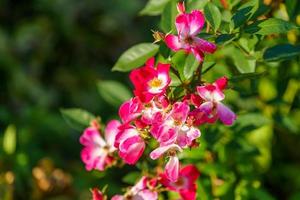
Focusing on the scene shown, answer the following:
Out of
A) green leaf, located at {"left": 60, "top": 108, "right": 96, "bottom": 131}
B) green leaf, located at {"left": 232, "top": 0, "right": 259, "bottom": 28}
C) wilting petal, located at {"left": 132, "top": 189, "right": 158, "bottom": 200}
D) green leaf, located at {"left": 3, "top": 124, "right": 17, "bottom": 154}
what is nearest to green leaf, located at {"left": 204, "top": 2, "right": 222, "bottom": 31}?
green leaf, located at {"left": 232, "top": 0, "right": 259, "bottom": 28}

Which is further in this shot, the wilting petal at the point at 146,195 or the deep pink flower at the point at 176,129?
the wilting petal at the point at 146,195

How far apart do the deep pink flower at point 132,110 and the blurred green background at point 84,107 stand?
0.97 feet

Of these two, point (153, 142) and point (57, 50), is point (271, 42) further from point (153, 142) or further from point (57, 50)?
point (57, 50)

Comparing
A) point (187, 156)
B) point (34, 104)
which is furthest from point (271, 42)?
point (34, 104)

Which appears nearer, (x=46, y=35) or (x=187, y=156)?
(x=187, y=156)

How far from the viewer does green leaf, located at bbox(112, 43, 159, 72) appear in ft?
4.12

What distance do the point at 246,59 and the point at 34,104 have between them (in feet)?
6.14

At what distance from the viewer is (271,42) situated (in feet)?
4.80

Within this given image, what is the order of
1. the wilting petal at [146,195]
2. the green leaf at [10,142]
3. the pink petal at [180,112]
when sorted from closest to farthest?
the pink petal at [180,112], the wilting petal at [146,195], the green leaf at [10,142]

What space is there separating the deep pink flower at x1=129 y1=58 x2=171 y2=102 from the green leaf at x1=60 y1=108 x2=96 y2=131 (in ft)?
1.40

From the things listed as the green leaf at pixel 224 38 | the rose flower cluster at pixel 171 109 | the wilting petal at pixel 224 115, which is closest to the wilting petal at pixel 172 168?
the rose flower cluster at pixel 171 109

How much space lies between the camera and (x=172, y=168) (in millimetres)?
1080

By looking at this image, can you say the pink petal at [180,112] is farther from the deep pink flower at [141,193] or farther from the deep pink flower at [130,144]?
the deep pink flower at [141,193]

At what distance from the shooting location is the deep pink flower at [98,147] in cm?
Answer: 134
